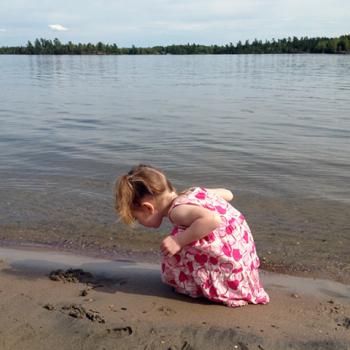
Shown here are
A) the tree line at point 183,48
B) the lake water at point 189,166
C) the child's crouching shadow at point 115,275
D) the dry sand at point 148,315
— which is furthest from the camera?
the tree line at point 183,48

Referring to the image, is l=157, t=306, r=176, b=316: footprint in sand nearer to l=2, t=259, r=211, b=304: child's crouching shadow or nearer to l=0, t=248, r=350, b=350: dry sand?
l=0, t=248, r=350, b=350: dry sand

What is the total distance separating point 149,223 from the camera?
11.3ft

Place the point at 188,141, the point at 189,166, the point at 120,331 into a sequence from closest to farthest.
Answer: the point at 120,331 < the point at 189,166 < the point at 188,141

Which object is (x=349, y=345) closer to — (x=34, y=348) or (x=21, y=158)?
(x=34, y=348)

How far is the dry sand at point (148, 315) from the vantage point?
2873 mm

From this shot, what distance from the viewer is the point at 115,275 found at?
13.0 ft

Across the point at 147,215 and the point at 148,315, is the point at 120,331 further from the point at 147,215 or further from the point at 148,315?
the point at 147,215

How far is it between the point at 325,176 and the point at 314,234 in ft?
8.08

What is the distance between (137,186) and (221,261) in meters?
0.72

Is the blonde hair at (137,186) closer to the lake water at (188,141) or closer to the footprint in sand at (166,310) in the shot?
the footprint in sand at (166,310)

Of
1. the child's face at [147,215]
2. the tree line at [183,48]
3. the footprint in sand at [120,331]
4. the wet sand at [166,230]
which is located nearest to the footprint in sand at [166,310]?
the footprint in sand at [120,331]

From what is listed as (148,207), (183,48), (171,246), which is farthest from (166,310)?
(183,48)

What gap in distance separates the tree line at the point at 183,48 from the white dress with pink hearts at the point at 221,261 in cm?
9443

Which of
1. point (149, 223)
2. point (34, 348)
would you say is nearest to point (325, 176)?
point (149, 223)
